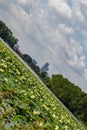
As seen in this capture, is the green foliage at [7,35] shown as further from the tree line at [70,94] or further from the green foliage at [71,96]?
the green foliage at [71,96]

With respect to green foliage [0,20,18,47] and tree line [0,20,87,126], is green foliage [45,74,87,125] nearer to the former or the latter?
tree line [0,20,87,126]

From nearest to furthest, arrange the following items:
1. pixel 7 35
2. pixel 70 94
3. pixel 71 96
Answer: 1. pixel 71 96
2. pixel 70 94
3. pixel 7 35

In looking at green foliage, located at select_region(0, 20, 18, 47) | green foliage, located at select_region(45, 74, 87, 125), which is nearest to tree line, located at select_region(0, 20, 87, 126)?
green foliage, located at select_region(45, 74, 87, 125)

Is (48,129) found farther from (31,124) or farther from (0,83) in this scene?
(0,83)

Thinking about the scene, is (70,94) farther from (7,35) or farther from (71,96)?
(7,35)

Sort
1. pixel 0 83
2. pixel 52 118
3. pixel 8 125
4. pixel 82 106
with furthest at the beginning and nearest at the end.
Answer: pixel 82 106 < pixel 52 118 < pixel 0 83 < pixel 8 125

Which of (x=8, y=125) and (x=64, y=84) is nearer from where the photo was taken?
(x=8, y=125)

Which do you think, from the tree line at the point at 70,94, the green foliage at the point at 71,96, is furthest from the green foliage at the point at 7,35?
the green foliage at the point at 71,96

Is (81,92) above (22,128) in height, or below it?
above

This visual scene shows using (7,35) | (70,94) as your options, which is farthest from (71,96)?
(7,35)

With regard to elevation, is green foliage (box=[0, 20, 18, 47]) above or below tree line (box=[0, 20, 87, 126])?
above

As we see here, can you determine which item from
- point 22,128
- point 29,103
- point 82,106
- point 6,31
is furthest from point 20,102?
point 6,31

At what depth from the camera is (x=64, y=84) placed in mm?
90312

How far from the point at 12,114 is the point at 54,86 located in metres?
80.1
